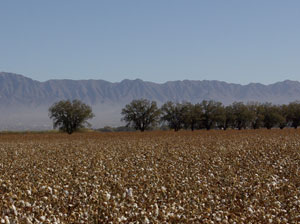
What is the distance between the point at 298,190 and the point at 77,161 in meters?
12.2

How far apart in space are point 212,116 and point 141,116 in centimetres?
1976

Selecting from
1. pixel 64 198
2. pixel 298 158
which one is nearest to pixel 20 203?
pixel 64 198

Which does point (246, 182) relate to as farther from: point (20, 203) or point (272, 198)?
point (20, 203)

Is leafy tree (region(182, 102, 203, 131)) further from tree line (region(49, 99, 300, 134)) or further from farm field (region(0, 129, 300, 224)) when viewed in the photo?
farm field (region(0, 129, 300, 224))

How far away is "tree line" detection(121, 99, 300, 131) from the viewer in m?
102

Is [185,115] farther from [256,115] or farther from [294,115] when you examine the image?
[294,115]

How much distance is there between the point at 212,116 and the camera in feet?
344

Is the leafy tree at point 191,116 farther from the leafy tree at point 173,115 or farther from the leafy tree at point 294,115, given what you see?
the leafy tree at point 294,115

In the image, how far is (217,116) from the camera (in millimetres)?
104188

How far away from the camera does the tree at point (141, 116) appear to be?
101 metres

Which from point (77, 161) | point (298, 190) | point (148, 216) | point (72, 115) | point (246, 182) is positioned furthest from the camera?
point (72, 115)

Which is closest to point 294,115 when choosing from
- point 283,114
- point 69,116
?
point 283,114

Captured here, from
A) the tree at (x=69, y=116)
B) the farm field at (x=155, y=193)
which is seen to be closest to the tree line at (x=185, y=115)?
the tree at (x=69, y=116)

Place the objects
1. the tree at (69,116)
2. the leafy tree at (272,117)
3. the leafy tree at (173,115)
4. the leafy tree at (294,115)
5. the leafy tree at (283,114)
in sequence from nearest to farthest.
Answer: the tree at (69,116)
the leafy tree at (173,115)
the leafy tree at (272,117)
the leafy tree at (294,115)
the leafy tree at (283,114)
